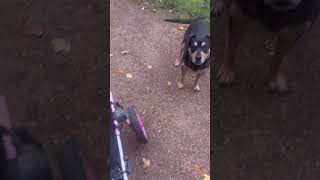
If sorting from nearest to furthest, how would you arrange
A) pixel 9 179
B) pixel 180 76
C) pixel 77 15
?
pixel 9 179, pixel 77 15, pixel 180 76

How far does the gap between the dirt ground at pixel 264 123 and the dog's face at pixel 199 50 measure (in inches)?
16.5

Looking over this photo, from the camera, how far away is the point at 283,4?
11.4 ft

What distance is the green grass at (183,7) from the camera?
6.55 m

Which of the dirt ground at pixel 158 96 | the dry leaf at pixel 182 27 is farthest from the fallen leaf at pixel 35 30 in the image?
the dry leaf at pixel 182 27

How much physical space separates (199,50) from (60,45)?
1.36 m

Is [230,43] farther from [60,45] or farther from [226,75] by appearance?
[60,45]

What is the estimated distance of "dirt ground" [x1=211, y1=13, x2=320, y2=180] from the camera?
405 centimetres

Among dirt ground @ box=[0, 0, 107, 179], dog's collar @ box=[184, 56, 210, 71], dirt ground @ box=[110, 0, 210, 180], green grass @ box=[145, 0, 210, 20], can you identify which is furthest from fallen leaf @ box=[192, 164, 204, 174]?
green grass @ box=[145, 0, 210, 20]

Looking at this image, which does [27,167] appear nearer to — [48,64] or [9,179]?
[9,179]

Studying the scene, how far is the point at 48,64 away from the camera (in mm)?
4516

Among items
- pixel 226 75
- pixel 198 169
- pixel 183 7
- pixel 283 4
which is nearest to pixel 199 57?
pixel 226 75

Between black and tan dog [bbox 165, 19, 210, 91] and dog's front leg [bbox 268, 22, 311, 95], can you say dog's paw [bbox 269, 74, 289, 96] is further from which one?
black and tan dog [bbox 165, 19, 210, 91]

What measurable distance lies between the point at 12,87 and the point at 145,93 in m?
1.46

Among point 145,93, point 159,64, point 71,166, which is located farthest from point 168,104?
point 71,166
